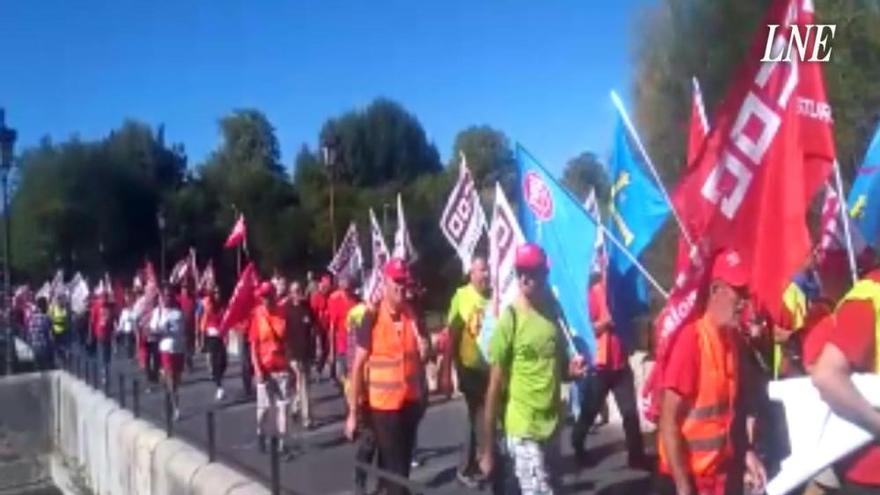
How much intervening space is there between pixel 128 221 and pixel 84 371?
5215 cm

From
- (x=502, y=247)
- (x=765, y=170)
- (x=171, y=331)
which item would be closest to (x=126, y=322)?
(x=171, y=331)

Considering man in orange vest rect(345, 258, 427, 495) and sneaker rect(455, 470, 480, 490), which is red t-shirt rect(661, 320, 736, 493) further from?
sneaker rect(455, 470, 480, 490)

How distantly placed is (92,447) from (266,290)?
3811 millimetres

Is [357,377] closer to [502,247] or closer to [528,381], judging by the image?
[528,381]

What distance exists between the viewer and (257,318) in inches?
570

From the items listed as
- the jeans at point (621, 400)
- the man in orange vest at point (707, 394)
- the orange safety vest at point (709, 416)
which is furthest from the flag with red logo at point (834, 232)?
the orange safety vest at point (709, 416)

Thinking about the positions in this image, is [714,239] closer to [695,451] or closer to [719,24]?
[695,451]

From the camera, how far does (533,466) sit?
7730 mm

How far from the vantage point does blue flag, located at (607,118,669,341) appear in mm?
11500

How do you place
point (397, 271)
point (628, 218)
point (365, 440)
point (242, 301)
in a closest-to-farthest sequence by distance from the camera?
1. point (397, 271)
2. point (365, 440)
3. point (628, 218)
4. point (242, 301)

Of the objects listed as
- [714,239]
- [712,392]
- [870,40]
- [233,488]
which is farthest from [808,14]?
[870,40]

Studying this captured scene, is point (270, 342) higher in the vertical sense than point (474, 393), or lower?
higher

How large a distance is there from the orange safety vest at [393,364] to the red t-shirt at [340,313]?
7.13m

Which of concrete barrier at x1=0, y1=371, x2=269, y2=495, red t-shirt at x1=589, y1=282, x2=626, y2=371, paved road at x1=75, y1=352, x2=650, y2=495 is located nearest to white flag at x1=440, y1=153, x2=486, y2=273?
paved road at x1=75, y1=352, x2=650, y2=495
